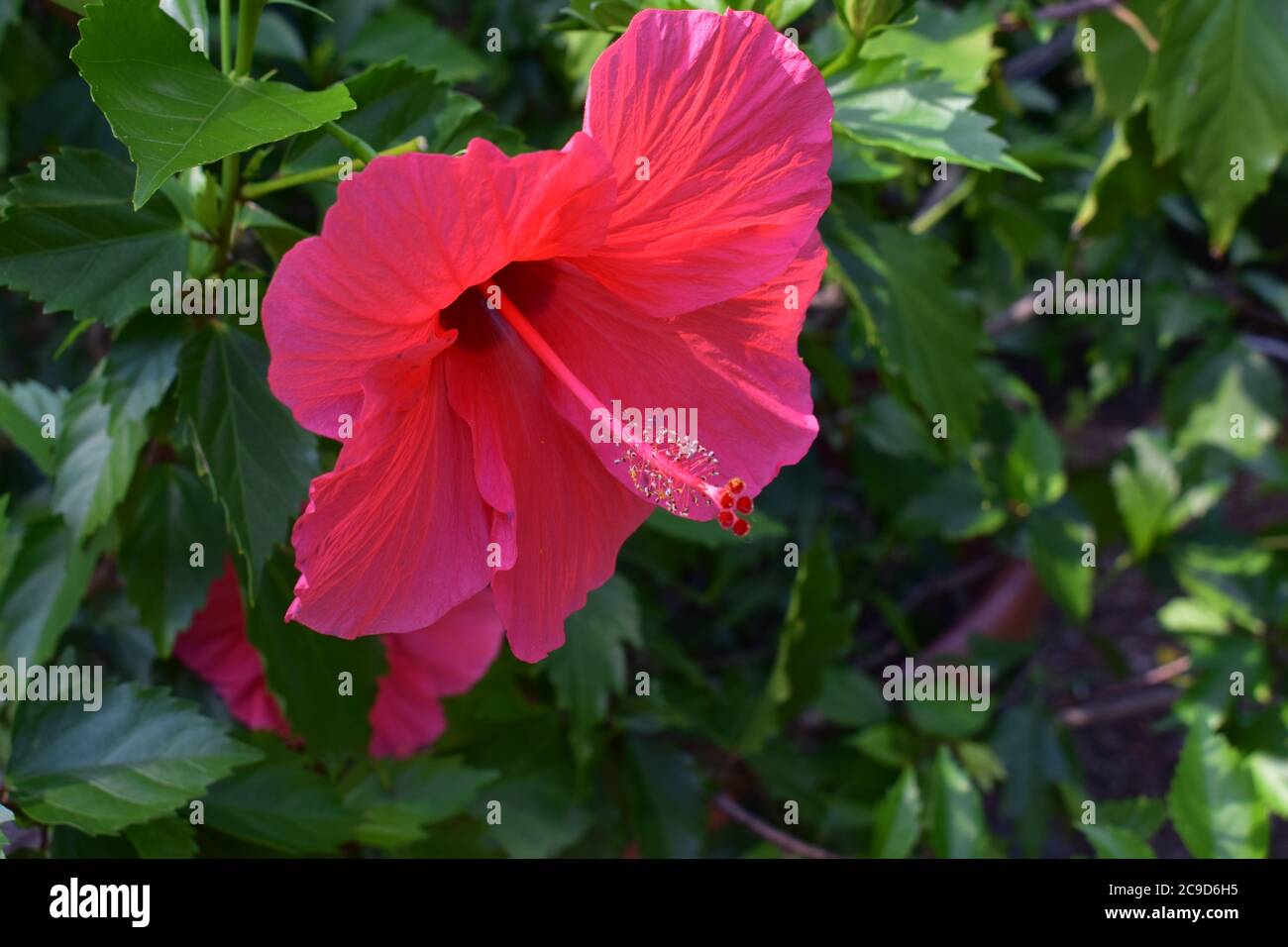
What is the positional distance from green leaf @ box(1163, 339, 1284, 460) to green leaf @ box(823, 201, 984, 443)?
3.42 feet

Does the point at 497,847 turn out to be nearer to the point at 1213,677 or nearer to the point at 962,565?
the point at 1213,677

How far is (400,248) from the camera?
701mm

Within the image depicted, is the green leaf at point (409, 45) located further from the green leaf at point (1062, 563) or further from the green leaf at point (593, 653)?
the green leaf at point (1062, 563)

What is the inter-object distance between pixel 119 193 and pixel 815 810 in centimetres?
129

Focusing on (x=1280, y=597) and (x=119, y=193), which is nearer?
(x=119, y=193)

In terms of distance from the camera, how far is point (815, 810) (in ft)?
5.73

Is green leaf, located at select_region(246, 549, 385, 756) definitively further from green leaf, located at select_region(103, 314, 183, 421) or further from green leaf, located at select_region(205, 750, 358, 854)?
green leaf, located at select_region(103, 314, 183, 421)

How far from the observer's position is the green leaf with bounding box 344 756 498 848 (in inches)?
45.0

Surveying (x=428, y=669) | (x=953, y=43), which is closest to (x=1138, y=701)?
(x=953, y=43)

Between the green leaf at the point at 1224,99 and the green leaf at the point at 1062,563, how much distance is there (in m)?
0.62

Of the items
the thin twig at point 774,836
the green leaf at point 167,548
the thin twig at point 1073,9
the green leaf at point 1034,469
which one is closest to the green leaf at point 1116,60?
the thin twig at point 1073,9
